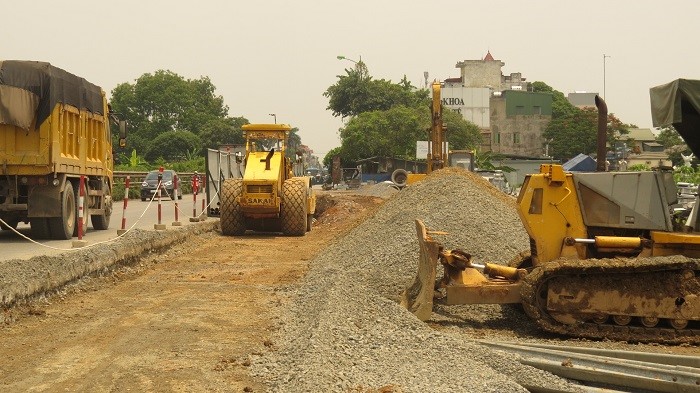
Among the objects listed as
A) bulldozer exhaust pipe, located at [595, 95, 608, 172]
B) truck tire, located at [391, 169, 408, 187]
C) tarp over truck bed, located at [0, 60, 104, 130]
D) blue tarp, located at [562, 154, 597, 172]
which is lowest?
truck tire, located at [391, 169, 408, 187]

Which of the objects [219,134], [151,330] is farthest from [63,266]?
[219,134]

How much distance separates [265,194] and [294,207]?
0.99m

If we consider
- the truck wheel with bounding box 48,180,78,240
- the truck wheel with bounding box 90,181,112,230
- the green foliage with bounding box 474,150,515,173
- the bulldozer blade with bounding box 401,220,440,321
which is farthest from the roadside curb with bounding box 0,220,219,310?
the green foliage with bounding box 474,150,515,173

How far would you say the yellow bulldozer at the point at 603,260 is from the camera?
31.7 ft

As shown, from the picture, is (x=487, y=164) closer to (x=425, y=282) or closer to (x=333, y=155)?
(x=333, y=155)

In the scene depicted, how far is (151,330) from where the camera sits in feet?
30.5

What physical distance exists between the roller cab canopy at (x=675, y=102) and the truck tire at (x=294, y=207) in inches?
514

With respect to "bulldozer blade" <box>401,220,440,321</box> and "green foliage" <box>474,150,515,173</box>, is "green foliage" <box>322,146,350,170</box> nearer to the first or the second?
"green foliage" <box>474,150,515,173</box>

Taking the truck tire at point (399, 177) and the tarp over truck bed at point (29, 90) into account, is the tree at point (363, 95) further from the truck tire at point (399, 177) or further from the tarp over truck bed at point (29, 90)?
the tarp over truck bed at point (29, 90)

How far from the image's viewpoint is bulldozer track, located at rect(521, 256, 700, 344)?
9.58 metres

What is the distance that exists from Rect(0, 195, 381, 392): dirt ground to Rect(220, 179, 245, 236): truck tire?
585 centimetres

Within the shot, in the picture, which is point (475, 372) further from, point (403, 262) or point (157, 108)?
point (157, 108)

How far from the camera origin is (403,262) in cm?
1309

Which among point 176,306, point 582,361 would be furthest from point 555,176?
point 176,306
